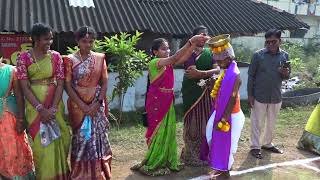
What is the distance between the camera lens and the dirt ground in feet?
17.3

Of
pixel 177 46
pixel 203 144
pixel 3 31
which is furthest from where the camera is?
pixel 177 46

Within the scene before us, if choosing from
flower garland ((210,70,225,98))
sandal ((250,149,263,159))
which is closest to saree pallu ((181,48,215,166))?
flower garland ((210,70,225,98))

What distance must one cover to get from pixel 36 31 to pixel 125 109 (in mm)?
4820

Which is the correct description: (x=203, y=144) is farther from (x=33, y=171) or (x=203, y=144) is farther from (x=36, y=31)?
(x=36, y=31)

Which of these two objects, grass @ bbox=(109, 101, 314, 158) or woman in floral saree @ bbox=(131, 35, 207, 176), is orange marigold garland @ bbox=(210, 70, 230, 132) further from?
grass @ bbox=(109, 101, 314, 158)

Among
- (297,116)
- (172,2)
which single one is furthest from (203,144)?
(172,2)

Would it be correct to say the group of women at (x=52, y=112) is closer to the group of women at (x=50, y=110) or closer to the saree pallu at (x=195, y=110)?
the group of women at (x=50, y=110)

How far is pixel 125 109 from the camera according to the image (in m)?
8.73

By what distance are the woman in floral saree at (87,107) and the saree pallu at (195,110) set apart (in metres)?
1.34

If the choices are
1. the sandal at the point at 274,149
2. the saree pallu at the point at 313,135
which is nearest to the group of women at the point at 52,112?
A: the sandal at the point at 274,149

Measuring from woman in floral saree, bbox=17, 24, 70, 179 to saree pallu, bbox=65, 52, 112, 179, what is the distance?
0.15m

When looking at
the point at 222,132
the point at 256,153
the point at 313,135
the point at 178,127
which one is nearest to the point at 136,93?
the point at 178,127

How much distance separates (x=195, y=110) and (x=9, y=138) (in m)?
2.40

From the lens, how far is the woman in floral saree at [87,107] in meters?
4.30
